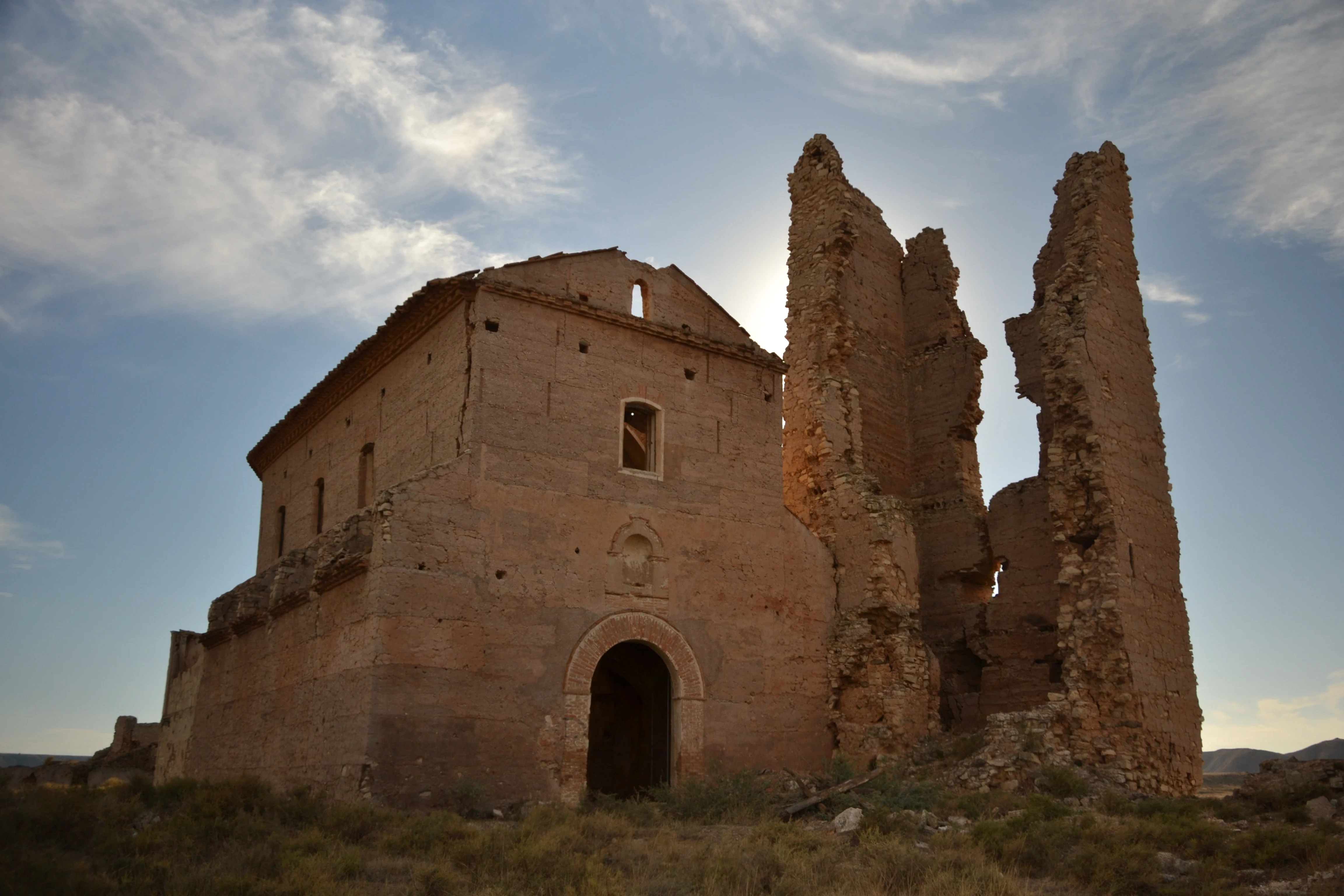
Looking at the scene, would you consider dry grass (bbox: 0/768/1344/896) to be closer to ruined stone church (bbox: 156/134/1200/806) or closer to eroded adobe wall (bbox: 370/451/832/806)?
eroded adobe wall (bbox: 370/451/832/806)

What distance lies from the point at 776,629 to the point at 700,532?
1.98 meters

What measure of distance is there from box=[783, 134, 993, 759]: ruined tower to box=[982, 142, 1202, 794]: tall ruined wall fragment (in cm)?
107

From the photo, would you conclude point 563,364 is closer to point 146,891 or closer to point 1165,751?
point 146,891

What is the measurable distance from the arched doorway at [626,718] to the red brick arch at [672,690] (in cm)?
64

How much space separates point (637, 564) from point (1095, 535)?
271 inches

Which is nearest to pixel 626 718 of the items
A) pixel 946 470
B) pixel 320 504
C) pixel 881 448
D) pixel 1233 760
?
pixel 881 448

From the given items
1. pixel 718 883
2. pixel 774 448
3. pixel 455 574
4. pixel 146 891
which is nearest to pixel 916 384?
pixel 774 448

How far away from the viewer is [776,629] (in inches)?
674

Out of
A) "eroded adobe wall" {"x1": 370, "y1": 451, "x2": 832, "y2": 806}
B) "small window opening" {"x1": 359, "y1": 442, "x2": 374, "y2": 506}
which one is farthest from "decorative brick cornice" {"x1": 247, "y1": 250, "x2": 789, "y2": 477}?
"eroded adobe wall" {"x1": 370, "y1": 451, "x2": 832, "y2": 806}

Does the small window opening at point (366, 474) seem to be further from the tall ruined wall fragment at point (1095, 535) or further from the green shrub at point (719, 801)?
the tall ruined wall fragment at point (1095, 535)

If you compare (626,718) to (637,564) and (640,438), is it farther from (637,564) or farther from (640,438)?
(640,438)

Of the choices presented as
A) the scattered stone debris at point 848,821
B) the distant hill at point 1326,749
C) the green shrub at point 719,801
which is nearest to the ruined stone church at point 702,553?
the green shrub at point 719,801

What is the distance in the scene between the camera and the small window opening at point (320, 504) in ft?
66.3

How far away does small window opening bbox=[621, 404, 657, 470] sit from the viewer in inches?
665
